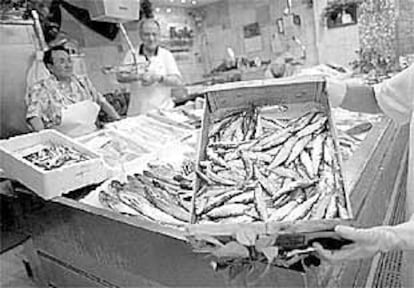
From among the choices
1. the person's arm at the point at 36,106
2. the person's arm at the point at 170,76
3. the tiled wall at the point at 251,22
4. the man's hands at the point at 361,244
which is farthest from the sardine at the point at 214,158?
the tiled wall at the point at 251,22

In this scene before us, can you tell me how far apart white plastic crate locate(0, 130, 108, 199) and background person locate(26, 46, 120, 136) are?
631mm

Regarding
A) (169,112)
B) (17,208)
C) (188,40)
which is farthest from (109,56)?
(17,208)

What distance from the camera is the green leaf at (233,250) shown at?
653 mm

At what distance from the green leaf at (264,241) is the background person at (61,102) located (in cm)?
180

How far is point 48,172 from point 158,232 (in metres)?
0.58

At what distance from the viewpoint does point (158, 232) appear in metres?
1.02

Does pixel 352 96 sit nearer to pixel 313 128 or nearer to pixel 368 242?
pixel 313 128

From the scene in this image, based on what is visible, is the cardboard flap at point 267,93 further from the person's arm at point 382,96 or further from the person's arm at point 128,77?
the person's arm at point 128,77

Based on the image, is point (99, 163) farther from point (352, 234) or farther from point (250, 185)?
point (352, 234)

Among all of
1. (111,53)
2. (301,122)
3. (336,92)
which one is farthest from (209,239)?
(111,53)

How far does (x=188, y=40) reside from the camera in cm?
464

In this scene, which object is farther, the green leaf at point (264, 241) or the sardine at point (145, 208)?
the sardine at point (145, 208)

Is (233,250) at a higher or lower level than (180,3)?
lower

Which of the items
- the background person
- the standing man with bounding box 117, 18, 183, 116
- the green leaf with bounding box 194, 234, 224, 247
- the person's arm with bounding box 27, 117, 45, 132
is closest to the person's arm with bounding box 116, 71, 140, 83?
the standing man with bounding box 117, 18, 183, 116
